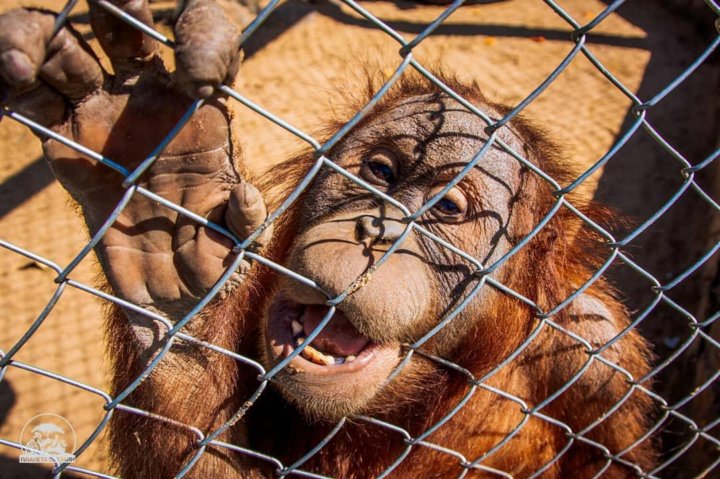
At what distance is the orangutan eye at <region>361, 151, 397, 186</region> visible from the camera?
2.50 m

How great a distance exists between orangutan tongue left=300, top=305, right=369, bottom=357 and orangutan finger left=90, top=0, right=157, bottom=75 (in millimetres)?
975

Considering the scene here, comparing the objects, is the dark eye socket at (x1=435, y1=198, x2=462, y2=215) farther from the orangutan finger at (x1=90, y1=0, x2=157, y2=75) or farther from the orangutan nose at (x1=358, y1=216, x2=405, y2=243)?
the orangutan finger at (x1=90, y1=0, x2=157, y2=75)

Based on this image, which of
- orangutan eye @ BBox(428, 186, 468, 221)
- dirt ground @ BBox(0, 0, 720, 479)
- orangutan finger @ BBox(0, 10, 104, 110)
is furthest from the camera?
dirt ground @ BBox(0, 0, 720, 479)

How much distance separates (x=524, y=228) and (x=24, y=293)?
322cm

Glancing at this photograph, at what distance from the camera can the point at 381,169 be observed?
2.53 m

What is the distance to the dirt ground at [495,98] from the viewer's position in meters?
3.85

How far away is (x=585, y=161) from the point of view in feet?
17.2

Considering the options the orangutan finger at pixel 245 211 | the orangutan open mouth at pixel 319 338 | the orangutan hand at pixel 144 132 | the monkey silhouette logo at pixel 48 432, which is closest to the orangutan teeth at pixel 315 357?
the orangutan open mouth at pixel 319 338

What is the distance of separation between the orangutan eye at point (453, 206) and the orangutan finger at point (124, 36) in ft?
4.07

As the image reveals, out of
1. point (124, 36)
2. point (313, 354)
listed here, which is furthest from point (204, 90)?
point (313, 354)

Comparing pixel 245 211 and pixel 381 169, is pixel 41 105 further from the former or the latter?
pixel 381 169

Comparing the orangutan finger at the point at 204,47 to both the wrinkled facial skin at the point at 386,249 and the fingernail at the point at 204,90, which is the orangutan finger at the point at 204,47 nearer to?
the fingernail at the point at 204,90

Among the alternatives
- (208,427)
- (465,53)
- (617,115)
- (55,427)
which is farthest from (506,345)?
(465,53)

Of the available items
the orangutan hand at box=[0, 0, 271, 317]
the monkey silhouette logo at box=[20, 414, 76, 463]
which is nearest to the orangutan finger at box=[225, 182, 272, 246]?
the orangutan hand at box=[0, 0, 271, 317]
